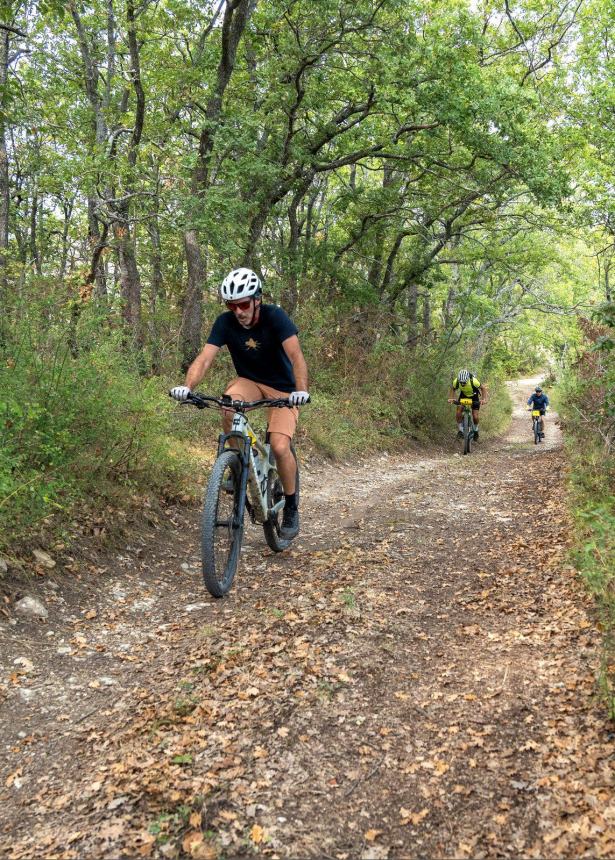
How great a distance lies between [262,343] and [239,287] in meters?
0.61

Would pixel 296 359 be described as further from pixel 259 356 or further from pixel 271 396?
pixel 271 396

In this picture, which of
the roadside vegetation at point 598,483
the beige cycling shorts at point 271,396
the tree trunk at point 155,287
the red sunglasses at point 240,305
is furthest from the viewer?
the tree trunk at point 155,287

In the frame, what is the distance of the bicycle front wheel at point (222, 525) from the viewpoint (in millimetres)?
4766

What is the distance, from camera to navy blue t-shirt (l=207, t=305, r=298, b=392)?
541cm

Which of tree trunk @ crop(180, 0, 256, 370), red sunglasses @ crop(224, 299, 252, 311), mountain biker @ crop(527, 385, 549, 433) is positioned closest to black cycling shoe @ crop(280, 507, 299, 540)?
red sunglasses @ crop(224, 299, 252, 311)

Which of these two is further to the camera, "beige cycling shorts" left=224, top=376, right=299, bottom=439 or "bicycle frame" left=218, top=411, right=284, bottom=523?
"beige cycling shorts" left=224, top=376, right=299, bottom=439

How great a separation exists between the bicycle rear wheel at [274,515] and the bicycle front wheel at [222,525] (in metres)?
0.62

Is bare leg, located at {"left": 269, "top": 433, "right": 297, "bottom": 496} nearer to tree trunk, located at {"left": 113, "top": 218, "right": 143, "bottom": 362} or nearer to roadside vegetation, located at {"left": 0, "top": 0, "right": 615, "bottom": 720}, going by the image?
roadside vegetation, located at {"left": 0, "top": 0, "right": 615, "bottom": 720}

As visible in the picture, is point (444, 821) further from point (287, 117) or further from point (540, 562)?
point (287, 117)

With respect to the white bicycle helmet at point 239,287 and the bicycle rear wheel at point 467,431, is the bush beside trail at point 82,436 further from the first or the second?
the bicycle rear wheel at point 467,431

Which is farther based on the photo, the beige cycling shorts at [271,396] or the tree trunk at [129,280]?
the tree trunk at [129,280]

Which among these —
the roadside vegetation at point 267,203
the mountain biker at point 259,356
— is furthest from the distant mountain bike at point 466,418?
the mountain biker at point 259,356

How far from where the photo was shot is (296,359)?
5434mm

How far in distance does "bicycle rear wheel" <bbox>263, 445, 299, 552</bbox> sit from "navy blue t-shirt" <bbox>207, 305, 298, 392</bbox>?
27.7 inches
